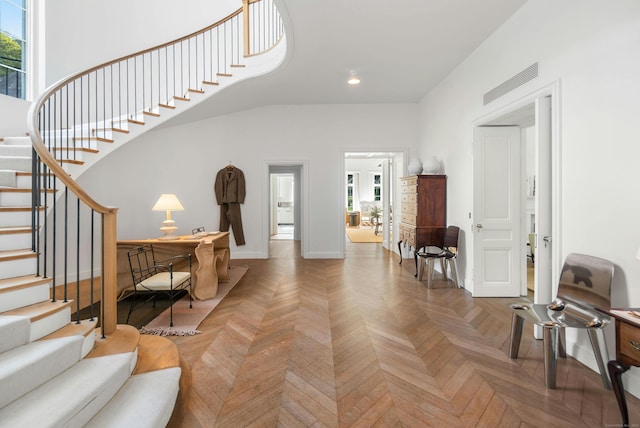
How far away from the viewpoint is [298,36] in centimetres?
365

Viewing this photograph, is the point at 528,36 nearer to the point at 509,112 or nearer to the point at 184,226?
the point at 509,112

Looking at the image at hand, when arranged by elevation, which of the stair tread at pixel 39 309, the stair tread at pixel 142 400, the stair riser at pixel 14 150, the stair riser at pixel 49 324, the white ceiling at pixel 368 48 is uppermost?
the white ceiling at pixel 368 48

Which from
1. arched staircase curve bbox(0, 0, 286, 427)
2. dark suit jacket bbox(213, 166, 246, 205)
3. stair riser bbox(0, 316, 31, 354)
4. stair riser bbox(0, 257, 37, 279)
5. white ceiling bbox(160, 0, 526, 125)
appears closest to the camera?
arched staircase curve bbox(0, 0, 286, 427)

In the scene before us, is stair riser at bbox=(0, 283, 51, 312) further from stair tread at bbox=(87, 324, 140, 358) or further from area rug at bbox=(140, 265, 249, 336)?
area rug at bbox=(140, 265, 249, 336)

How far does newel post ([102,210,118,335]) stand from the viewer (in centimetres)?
229

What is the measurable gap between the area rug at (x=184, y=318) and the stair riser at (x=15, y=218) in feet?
4.59

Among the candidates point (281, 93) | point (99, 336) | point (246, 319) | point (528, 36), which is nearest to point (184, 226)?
point (281, 93)

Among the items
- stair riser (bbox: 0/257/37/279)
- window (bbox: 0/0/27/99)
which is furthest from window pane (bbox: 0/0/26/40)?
stair riser (bbox: 0/257/37/279)

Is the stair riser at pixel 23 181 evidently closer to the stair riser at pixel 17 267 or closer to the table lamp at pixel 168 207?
the stair riser at pixel 17 267

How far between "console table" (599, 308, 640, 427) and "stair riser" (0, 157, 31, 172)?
196 inches

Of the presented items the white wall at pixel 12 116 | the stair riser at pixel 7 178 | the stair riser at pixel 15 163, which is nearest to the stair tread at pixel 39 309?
the stair riser at pixel 7 178

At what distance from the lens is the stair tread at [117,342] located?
2004 millimetres

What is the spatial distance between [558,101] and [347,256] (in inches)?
184

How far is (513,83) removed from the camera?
3139 millimetres
